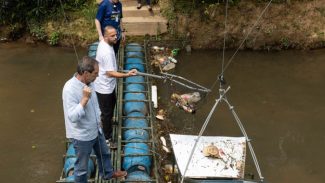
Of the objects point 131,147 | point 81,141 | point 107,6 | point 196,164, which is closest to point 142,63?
point 107,6

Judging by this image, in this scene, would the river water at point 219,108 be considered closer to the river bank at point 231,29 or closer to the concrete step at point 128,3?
the river bank at point 231,29

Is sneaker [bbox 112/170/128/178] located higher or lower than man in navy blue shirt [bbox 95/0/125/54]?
lower

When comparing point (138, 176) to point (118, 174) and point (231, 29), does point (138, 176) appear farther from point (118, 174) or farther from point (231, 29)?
point (231, 29)

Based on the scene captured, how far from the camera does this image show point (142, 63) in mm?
9297

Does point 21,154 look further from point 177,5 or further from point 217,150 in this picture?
point 177,5

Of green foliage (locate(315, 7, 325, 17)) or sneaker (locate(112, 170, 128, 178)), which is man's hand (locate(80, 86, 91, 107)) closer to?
sneaker (locate(112, 170, 128, 178))

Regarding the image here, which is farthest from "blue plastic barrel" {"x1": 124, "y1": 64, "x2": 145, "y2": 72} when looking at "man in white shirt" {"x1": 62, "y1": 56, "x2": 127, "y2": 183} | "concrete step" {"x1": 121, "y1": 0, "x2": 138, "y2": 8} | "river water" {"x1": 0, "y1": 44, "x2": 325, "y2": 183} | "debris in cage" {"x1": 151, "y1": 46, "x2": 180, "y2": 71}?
"man in white shirt" {"x1": 62, "y1": 56, "x2": 127, "y2": 183}

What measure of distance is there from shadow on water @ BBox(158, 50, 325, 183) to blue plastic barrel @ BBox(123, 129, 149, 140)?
4.43ft

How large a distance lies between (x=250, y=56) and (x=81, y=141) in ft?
23.1

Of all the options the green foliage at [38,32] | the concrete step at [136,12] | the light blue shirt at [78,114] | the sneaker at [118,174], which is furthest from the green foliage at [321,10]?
the light blue shirt at [78,114]

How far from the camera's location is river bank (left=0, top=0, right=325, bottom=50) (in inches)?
443

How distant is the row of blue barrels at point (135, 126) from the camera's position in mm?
6145

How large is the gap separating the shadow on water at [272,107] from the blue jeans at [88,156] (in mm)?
2587

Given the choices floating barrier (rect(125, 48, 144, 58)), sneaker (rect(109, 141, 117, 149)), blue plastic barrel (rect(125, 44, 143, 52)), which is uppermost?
blue plastic barrel (rect(125, 44, 143, 52))
